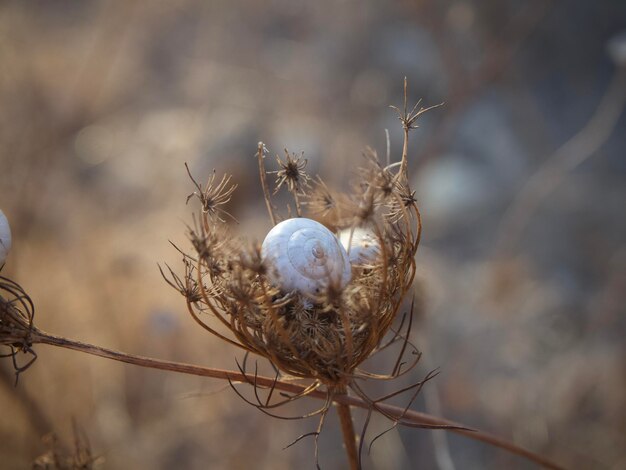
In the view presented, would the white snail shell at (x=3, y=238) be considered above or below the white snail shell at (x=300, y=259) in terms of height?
above

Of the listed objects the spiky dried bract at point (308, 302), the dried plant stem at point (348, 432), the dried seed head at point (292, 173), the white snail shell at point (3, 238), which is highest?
the dried seed head at point (292, 173)

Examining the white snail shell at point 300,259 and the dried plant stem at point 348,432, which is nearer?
the white snail shell at point 300,259

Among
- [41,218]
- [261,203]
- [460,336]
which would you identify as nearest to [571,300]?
[460,336]

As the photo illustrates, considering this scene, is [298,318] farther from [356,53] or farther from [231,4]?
[231,4]

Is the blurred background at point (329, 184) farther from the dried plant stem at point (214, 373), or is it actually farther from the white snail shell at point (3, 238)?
the white snail shell at point (3, 238)

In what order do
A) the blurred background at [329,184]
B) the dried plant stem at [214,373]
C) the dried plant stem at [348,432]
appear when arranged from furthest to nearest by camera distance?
1. the blurred background at [329,184]
2. the dried plant stem at [348,432]
3. the dried plant stem at [214,373]

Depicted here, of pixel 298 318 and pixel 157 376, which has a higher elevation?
pixel 157 376

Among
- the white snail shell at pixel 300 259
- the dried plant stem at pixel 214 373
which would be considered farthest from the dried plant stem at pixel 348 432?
the white snail shell at pixel 300 259
